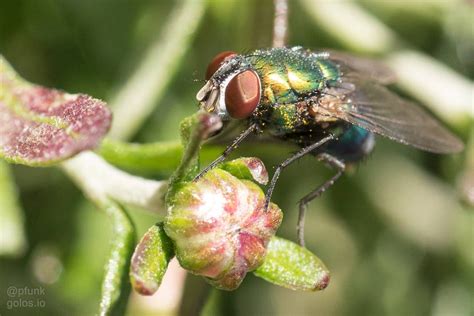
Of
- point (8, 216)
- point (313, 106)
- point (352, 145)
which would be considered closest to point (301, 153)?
point (313, 106)

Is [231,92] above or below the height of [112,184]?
above

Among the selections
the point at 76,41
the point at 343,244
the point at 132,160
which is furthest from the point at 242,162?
the point at 343,244

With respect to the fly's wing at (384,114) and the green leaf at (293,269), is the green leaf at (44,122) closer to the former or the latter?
the green leaf at (293,269)

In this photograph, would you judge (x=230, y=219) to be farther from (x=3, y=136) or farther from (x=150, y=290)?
(x=3, y=136)

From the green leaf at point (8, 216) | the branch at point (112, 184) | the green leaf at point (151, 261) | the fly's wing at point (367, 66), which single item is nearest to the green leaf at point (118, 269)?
the branch at point (112, 184)

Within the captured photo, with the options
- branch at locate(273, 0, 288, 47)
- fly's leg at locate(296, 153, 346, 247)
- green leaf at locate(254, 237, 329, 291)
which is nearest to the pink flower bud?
green leaf at locate(254, 237, 329, 291)

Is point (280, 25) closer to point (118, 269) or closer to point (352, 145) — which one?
point (352, 145)
